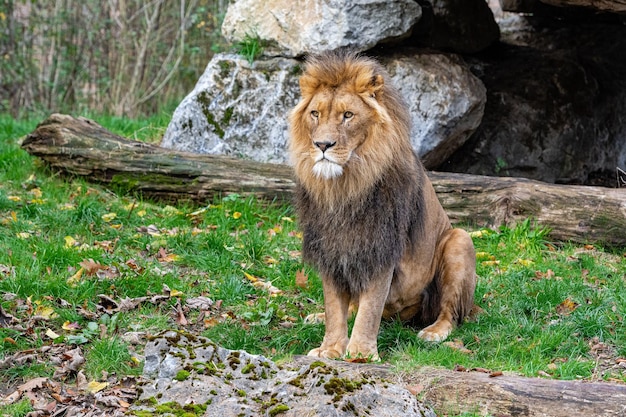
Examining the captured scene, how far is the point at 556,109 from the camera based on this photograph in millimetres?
10859

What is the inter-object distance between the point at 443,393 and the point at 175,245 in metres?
3.57

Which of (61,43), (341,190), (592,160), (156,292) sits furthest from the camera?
(61,43)

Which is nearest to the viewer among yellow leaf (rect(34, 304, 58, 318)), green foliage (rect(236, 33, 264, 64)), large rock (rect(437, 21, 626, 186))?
yellow leaf (rect(34, 304, 58, 318))

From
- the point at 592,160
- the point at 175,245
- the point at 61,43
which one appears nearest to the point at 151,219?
the point at 175,245

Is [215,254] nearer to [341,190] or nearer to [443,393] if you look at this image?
[341,190]

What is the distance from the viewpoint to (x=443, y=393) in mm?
4488

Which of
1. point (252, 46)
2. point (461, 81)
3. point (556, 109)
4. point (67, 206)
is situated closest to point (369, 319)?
point (67, 206)

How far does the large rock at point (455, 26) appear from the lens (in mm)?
9891

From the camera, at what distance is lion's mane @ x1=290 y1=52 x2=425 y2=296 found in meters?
5.46

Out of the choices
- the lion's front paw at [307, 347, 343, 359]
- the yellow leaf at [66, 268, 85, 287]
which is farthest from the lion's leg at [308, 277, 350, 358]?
the yellow leaf at [66, 268, 85, 287]

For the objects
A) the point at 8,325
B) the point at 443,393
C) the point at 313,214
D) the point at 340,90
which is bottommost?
the point at 8,325

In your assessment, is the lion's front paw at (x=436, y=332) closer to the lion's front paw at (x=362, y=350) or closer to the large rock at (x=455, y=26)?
the lion's front paw at (x=362, y=350)

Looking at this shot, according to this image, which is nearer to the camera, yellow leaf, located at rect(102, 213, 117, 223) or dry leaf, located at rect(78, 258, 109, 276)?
dry leaf, located at rect(78, 258, 109, 276)

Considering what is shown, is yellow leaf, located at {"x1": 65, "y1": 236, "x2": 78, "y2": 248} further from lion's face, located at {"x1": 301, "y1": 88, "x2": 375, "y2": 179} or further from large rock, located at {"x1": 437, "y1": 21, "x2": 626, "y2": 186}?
large rock, located at {"x1": 437, "y1": 21, "x2": 626, "y2": 186}
